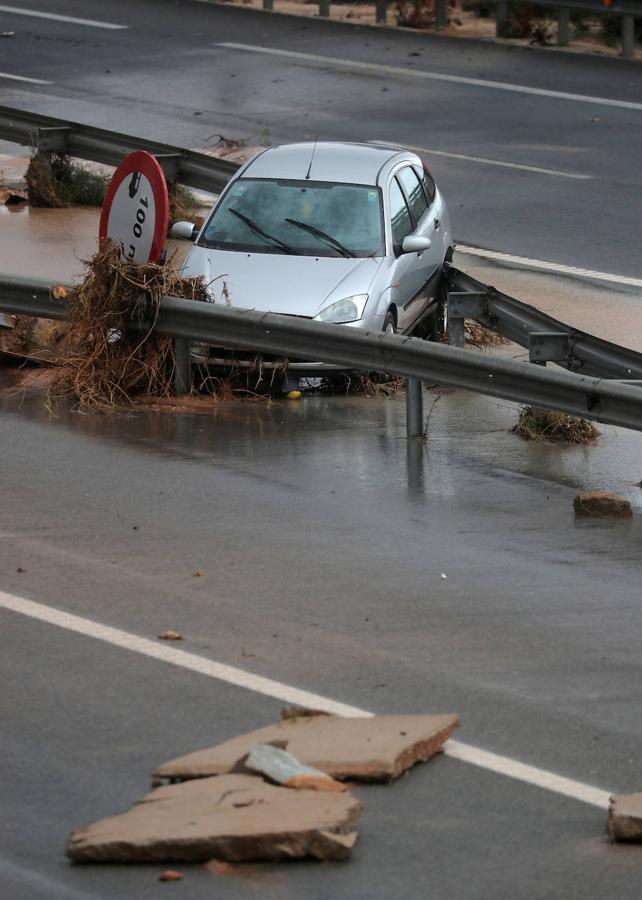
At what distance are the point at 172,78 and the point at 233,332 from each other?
54.4 ft

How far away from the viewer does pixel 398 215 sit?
14.6m

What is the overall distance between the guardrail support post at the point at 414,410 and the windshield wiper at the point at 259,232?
8.16ft

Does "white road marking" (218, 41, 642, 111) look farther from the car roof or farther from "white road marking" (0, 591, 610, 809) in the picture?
"white road marking" (0, 591, 610, 809)

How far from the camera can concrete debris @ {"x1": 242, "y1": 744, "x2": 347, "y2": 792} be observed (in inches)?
238

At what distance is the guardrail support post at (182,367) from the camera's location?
12.5 metres

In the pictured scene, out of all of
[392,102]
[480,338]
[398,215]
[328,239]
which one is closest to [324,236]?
[328,239]

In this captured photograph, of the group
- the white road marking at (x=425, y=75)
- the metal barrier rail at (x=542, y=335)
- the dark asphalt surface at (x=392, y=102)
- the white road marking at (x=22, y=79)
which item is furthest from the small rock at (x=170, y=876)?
the white road marking at (x=22, y=79)

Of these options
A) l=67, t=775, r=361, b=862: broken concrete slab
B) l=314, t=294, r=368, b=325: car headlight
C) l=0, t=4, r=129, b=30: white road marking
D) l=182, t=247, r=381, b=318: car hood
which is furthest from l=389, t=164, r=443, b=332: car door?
l=0, t=4, r=129, b=30: white road marking

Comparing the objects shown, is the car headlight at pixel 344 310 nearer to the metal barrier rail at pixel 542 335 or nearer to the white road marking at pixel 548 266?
the metal barrier rail at pixel 542 335

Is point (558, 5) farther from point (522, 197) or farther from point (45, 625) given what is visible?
point (45, 625)

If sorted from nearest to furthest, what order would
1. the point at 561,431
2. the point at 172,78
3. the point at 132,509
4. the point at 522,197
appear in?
the point at 132,509 → the point at 561,431 → the point at 522,197 → the point at 172,78

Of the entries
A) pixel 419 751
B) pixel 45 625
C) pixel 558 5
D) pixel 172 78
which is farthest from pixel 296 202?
pixel 558 5

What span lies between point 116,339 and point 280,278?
140 cm

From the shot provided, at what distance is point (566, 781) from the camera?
6453 millimetres
